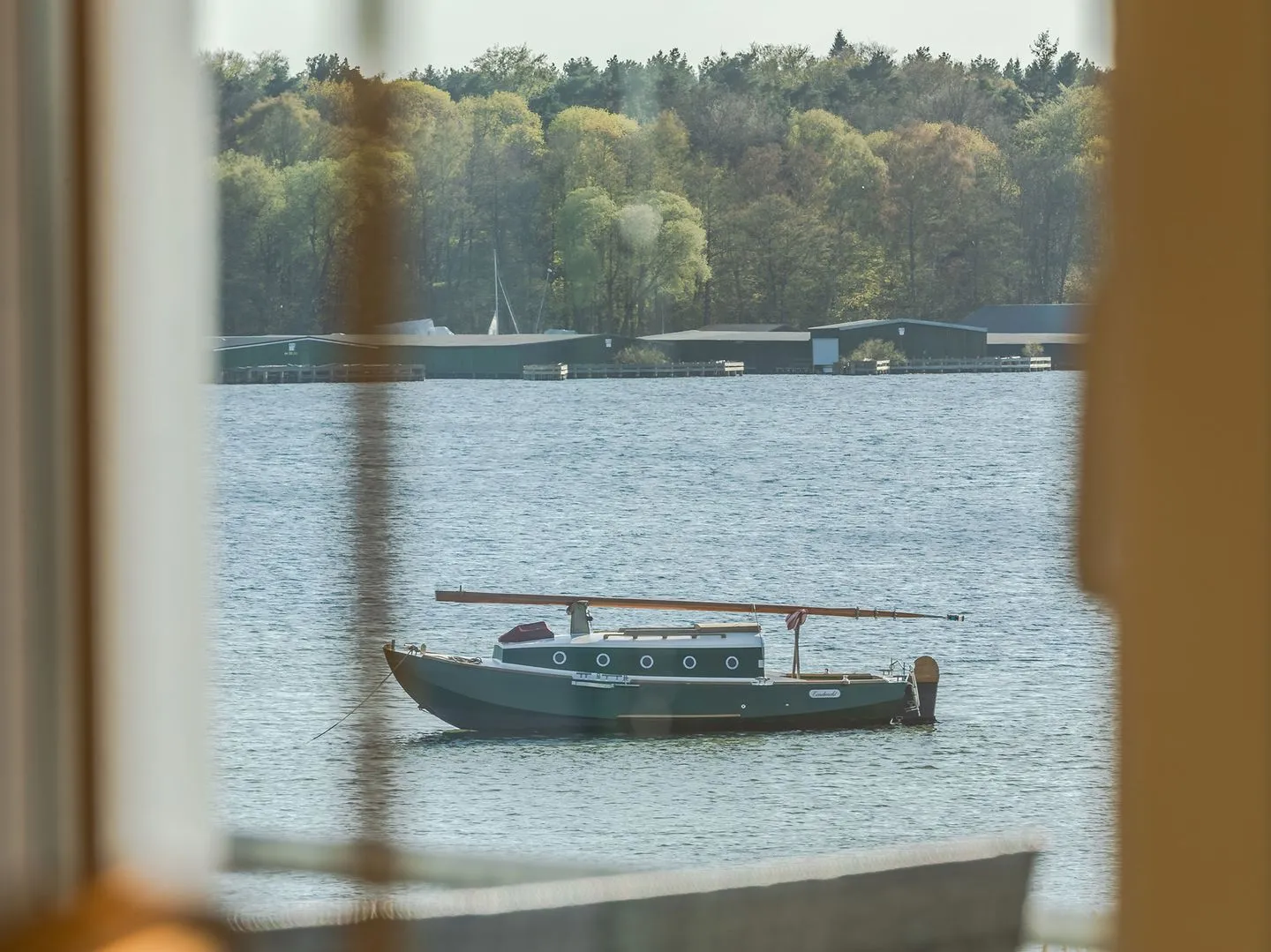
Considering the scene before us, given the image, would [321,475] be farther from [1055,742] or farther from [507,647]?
[1055,742]

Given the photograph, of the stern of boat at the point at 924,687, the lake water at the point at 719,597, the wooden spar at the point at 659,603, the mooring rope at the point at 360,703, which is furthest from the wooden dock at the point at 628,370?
the stern of boat at the point at 924,687

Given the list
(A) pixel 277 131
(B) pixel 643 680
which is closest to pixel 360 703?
(A) pixel 277 131

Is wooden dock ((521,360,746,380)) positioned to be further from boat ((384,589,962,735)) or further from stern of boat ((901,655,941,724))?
stern of boat ((901,655,941,724))

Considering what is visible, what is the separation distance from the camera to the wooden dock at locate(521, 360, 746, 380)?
477cm

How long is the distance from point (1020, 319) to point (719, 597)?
456 centimetres

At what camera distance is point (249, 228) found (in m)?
2.72

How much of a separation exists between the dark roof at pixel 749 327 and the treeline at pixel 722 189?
0.09 feet

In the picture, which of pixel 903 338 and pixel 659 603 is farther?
pixel 659 603

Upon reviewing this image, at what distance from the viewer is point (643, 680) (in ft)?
23.1

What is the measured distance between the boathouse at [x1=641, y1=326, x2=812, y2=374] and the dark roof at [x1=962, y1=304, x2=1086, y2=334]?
1.75 ft

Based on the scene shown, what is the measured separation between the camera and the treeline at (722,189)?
Result: 10.6ft

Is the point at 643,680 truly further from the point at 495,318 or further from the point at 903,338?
the point at 495,318

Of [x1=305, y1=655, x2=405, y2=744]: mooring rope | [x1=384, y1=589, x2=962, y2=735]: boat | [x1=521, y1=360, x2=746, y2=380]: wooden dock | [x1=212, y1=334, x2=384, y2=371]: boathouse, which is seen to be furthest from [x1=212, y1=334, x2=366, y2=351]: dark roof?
[x1=384, y1=589, x2=962, y2=735]: boat

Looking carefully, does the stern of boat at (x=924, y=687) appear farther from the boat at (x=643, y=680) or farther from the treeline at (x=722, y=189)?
the treeline at (x=722, y=189)
